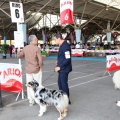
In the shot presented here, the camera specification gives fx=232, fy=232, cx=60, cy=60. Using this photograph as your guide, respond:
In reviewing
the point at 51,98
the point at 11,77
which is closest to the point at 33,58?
the point at 51,98

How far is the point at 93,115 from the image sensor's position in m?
5.11

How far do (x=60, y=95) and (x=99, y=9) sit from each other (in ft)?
101

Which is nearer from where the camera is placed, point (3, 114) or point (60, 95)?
point (60, 95)

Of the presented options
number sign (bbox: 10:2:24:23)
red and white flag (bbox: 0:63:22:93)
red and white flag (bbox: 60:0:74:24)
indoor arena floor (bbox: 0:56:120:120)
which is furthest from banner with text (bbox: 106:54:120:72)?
number sign (bbox: 10:2:24:23)

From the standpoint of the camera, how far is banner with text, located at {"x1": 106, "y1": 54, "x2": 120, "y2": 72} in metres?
11.2

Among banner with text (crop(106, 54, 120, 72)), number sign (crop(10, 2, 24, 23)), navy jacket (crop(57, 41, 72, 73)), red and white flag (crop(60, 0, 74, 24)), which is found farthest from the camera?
banner with text (crop(106, 54, 120, 72))

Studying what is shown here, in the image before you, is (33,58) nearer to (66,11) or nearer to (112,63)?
(66,11)

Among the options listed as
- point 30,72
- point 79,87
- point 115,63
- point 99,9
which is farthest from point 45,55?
point 30,72

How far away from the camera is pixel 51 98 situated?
4.93 metres

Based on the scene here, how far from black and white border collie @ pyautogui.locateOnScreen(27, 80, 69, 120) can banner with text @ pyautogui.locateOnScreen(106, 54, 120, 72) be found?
21.7 ft

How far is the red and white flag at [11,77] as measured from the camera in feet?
22.3

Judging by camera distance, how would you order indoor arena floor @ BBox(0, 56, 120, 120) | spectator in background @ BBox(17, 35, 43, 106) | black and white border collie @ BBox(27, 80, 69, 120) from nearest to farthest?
1. black and white border collie @ BBox(27, 80, 69, 120)
2. indoor arena floor @ BBox(0, 56, 120, 120)
3. spectator in background @ BBox(17, 35, 43, 106)

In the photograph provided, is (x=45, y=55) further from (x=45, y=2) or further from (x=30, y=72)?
(x=30, y=72)

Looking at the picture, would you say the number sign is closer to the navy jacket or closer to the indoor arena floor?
the navy jacket
